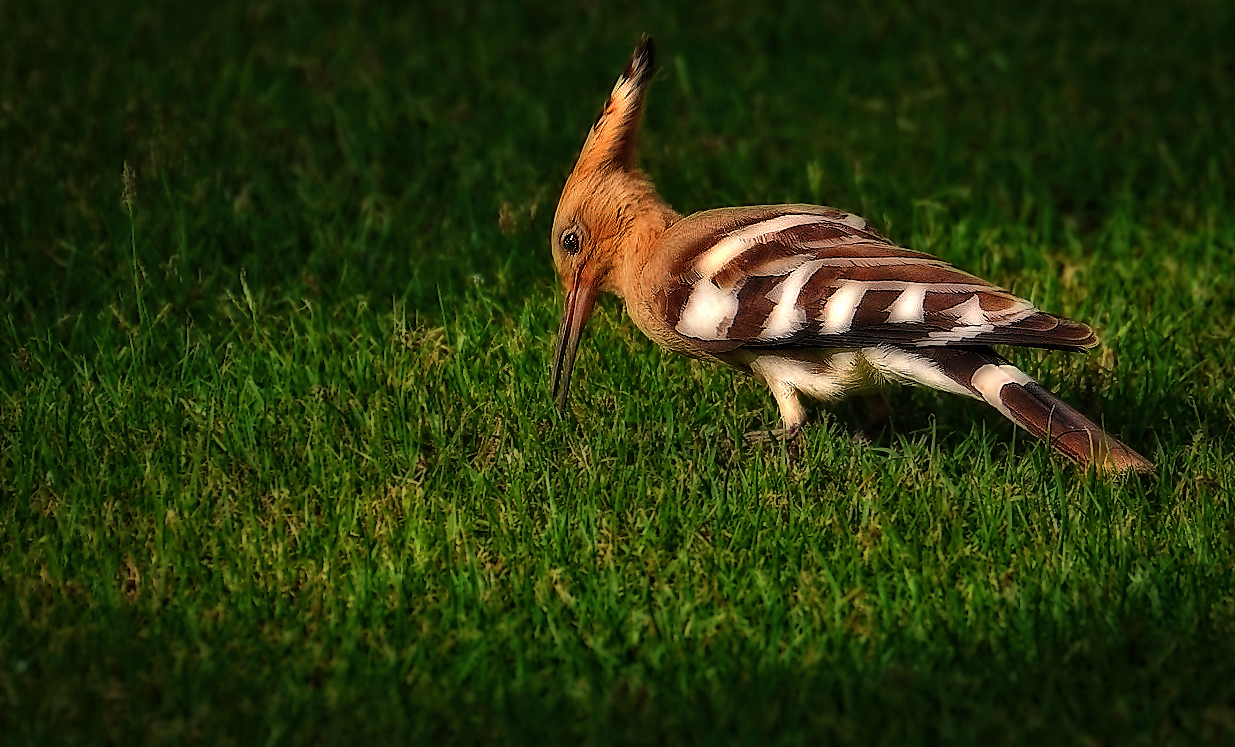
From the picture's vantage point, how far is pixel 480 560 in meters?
4.39

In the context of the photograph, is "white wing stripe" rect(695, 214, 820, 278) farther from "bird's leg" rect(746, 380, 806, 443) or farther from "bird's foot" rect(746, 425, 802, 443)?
"bird's foot" rect(746, 425, 802, 443)

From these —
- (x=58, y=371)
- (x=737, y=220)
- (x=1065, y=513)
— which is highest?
(x=737, y=220)

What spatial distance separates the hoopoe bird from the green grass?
0.67 ft

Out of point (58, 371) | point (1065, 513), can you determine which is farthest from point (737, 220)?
point (58, 371)

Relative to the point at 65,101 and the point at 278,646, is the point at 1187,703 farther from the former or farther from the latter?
the point at 65,101

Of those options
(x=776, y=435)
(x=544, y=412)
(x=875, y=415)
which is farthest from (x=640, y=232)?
(x=875, y=415)

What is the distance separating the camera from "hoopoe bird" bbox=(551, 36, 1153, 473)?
444 cm

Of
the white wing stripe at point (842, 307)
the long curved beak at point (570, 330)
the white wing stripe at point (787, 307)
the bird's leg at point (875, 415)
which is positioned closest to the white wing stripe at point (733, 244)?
the white wing stripe at point (787, 307)

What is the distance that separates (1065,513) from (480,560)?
4.80 feet

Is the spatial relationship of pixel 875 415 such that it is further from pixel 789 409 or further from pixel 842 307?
pixel 842 307

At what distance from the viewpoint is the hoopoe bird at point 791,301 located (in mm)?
4438

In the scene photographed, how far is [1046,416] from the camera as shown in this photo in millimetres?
4461

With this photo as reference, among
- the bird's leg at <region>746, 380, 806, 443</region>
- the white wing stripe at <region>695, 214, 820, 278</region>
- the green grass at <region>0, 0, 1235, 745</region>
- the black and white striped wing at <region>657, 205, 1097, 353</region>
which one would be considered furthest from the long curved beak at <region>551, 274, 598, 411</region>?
the bird's leg at <region>746, 380, 806, 443</region>

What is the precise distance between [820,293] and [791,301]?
0.08 m
